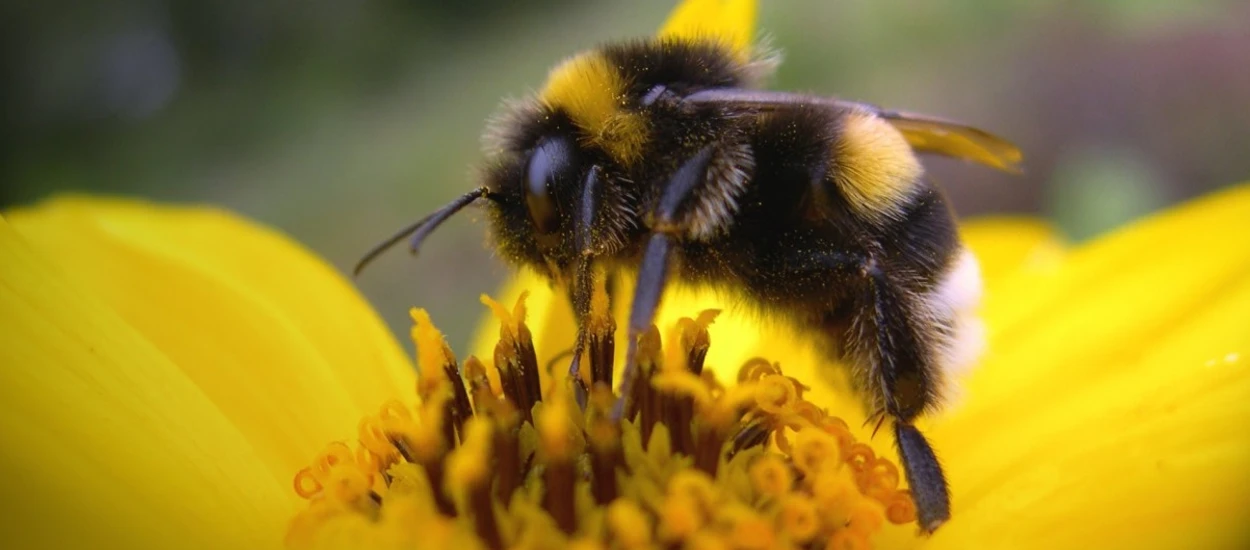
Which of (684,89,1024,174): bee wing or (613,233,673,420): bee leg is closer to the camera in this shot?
(613,233,673,420): bee leg

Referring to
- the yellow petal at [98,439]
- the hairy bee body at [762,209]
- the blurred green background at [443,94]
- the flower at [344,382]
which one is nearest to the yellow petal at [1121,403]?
the flower at [344,382]

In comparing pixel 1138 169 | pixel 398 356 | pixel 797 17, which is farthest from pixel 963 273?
pixel 797 17

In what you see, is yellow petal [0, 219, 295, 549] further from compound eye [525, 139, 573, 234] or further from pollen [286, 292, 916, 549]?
compound eye [525, 139, 573, 234]

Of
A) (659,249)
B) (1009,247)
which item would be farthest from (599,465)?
(1009,247)

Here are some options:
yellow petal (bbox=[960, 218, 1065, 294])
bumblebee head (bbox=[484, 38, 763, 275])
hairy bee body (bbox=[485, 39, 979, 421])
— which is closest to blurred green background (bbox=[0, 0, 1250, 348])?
yellow petal (bbox=[960, 218, 1065, 294])

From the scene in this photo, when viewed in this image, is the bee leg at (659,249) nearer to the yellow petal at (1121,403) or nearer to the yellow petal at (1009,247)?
the yellow petal at (1121,403)

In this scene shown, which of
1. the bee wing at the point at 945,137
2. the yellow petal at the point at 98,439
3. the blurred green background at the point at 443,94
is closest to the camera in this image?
the yellow petal at the point at 98,439
